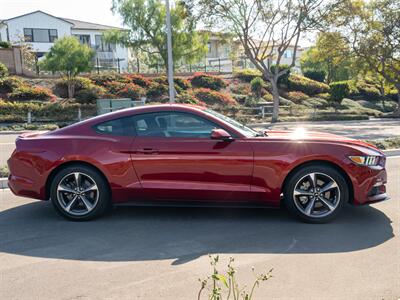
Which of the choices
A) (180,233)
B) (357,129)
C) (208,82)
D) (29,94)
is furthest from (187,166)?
(208,82)

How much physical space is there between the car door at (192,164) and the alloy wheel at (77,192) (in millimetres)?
637

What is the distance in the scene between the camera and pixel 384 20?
2561 centimetres

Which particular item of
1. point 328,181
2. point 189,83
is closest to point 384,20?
point 189,83

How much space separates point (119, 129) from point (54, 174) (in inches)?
39.4

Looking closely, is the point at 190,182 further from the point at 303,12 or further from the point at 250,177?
the point at 303,12

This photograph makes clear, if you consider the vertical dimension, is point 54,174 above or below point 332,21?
below

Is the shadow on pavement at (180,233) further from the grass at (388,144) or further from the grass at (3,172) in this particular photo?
the grass at (388,144)

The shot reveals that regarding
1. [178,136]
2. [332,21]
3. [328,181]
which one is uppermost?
[332,21]

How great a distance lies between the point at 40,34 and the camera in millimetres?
50250

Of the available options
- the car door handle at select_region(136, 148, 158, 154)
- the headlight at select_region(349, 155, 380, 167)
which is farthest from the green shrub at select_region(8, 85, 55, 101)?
the headlight at select_region(349, 155, 380, 167)

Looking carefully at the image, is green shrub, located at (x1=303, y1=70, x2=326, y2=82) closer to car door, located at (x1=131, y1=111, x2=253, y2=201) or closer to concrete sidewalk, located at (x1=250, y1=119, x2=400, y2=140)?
concrete sidewalk, located at (x1=250, y1=119, x2=400, y2=140)

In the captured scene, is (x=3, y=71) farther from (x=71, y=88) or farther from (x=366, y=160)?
(x=366, y=160)

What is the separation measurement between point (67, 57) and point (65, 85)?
2.90m

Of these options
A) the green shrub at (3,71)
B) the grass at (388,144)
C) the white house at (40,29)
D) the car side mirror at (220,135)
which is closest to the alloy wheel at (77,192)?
the car side mirror at (220,135)
